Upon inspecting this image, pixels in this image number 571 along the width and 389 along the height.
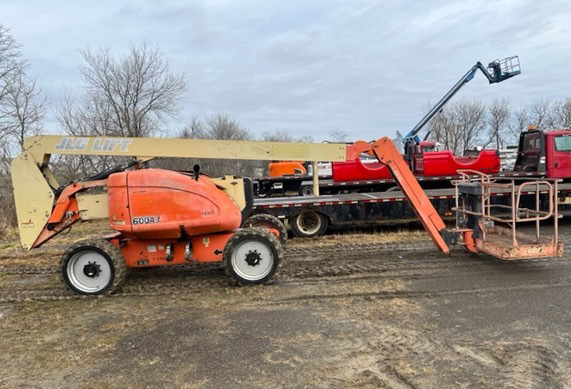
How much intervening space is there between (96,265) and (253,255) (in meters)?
2.18

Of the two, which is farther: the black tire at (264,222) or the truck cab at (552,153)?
the truck cab at (552,153)

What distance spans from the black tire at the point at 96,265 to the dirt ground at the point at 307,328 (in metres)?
0.19

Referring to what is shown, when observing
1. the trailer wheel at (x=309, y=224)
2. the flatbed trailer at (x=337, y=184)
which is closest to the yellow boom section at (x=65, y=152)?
the trailer wheel at (x=309, y=224)

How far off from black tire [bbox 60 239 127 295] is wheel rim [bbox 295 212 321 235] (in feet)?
17.7

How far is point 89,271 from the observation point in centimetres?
629

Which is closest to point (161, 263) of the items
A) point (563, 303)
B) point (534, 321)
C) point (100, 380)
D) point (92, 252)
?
point (92, 252)

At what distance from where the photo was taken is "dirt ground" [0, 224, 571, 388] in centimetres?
392

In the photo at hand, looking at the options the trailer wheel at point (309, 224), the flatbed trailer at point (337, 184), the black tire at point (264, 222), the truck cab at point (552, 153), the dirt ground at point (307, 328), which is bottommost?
the dirt ground at point (307, 328)

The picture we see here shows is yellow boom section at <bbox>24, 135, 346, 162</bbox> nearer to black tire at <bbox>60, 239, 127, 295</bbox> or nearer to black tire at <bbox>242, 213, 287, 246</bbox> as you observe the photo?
black tire at <bbox>60, 239, 127, 295</bbox>

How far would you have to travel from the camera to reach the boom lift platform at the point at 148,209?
20.4 ft

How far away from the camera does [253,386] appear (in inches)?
148

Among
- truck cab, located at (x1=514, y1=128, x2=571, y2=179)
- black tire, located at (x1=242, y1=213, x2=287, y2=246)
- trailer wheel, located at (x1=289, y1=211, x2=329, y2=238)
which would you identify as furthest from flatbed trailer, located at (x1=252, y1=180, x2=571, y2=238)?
truck cab, located at (x1=514, y1=128, x2=571, y2=179)

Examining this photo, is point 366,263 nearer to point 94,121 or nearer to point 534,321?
→ point 534,321

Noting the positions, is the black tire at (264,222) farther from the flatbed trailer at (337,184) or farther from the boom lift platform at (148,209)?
Answer: the flatbed trailer at (337,184)
